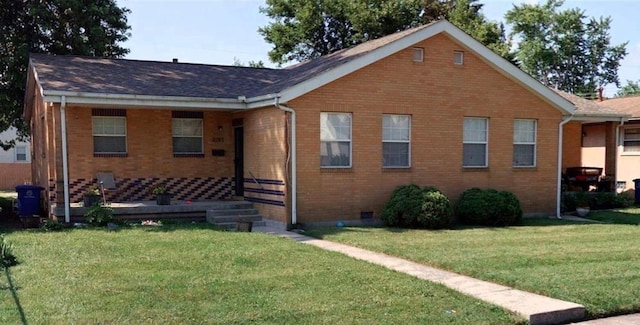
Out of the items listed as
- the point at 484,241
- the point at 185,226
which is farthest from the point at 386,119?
the point at 185,226

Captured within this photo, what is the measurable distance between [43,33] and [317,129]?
12705 mm

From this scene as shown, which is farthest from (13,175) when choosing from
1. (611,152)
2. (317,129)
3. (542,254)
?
(542,254)

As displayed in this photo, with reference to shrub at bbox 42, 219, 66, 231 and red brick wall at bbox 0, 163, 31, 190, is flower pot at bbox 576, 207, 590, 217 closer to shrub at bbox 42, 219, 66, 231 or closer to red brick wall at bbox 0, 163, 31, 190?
shrub at bbox 42, 219, 66, 231

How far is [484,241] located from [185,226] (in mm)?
6637

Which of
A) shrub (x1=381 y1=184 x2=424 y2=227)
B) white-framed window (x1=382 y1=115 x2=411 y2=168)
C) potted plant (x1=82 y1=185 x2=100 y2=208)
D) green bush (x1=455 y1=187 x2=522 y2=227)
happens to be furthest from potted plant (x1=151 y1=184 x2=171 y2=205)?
green bush (x1=455 y1=187 x2=522 y2=227)

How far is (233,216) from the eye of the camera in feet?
44.3

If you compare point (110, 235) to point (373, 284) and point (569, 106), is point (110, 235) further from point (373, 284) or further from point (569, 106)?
point (569, 106)

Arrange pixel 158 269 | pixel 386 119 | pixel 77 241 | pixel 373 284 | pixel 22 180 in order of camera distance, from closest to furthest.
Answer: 1. pixel 373 284
2. pixel 158 269
3. pixel 77 241
4. pixel 386 119
5. pixel 22 180

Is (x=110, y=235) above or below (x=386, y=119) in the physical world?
below

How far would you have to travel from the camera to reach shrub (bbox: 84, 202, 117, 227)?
40.0 feet

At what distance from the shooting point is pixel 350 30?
113ft

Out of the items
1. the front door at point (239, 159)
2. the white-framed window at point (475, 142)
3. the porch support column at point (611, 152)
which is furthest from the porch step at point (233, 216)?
the porch support column at point (611, 152)

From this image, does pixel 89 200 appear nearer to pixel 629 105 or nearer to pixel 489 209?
pixel 489 209

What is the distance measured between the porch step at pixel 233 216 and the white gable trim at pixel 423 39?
318 cm
